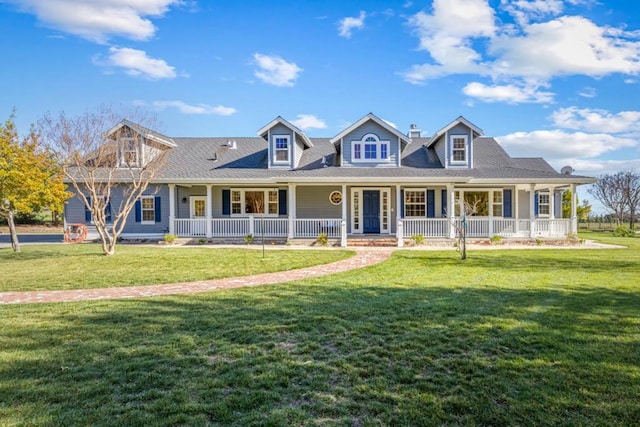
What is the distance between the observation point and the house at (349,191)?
1761 cm

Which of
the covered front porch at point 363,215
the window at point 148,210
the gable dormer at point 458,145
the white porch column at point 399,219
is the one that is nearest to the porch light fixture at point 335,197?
the covered front porch at point 363,215

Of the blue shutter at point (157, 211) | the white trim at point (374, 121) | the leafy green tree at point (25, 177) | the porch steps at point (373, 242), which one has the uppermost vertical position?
the white trim at point (374, 121)

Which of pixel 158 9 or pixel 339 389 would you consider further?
pixel 158 9

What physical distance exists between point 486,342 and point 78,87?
18199mm

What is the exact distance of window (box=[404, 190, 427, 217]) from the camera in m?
19.0

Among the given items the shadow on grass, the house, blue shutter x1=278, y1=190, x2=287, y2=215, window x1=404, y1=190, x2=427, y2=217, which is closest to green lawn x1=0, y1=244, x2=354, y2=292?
the shadow on grass

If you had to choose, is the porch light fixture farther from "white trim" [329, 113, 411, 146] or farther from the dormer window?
the dormer window

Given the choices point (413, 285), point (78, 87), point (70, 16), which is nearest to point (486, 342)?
point (413, 285)

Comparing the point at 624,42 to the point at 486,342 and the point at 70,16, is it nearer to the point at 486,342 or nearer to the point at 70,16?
the point at 486,342

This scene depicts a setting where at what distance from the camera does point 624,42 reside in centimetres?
1446

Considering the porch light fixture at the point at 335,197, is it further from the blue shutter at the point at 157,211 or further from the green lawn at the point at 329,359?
the green lawn at the point at 329,359

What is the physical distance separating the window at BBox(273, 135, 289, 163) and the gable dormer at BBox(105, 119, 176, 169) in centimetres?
592

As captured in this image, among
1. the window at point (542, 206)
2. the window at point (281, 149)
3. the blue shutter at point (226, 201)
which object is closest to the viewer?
the window at point (281, 149)

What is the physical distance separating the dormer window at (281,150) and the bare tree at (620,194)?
30605 mm
